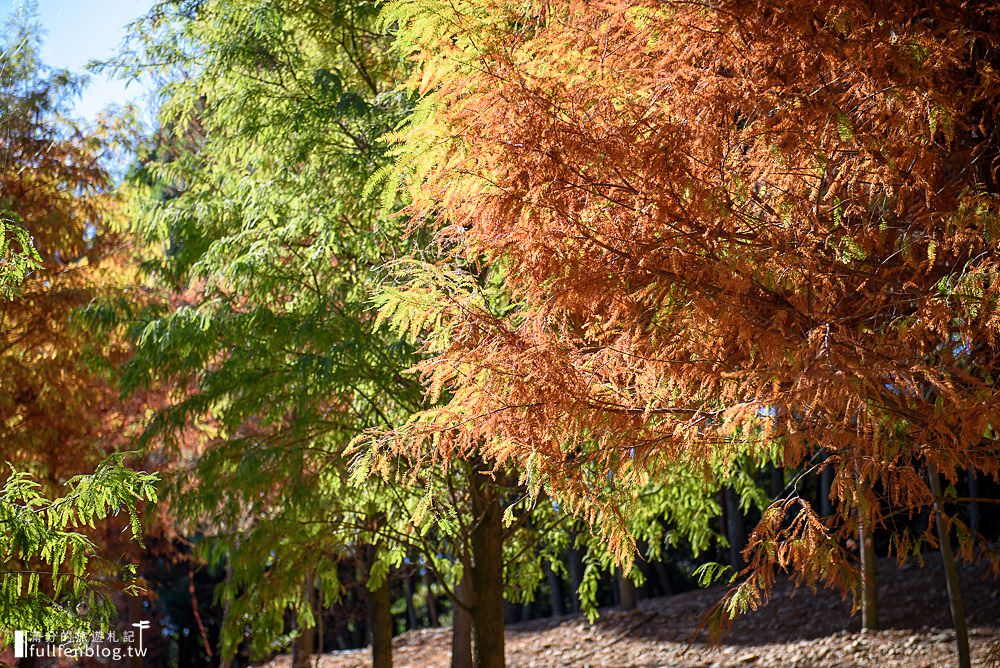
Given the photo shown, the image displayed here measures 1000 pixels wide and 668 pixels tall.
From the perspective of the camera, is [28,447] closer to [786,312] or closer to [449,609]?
[786,312]

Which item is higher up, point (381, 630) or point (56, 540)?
point (56, 540)

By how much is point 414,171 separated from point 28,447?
259 inches

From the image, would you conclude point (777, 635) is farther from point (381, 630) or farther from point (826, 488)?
point (381, 630)

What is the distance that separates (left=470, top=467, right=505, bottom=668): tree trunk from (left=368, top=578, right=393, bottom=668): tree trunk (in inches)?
106

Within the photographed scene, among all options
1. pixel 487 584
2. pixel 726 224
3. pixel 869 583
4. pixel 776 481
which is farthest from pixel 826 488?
pixel 726 224

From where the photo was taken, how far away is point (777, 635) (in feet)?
37.2

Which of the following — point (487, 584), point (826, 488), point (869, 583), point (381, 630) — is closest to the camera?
point (487, 584)

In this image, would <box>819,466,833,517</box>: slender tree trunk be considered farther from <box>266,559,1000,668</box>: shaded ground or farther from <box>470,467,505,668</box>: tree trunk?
<box>470,467,505,668</box>: tree trunk

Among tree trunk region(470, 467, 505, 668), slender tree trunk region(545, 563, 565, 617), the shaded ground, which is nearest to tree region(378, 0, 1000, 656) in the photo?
tree trunk region(470, 467, 505, 668)

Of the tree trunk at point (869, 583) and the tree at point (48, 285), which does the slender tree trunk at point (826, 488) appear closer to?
the tree trunk at point (869, 583)

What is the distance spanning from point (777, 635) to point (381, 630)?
496 centimetres

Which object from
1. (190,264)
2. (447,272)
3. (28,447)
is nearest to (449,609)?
(28,447)

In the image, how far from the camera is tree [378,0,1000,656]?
13.0 ft

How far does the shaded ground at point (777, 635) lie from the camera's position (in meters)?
9.46
